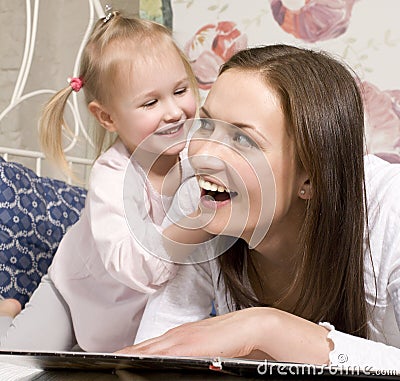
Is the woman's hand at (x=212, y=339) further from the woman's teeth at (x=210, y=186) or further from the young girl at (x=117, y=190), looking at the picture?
the young girl at (x=117, y=190)

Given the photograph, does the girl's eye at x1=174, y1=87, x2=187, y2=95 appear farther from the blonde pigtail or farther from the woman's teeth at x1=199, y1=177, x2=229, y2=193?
the woman's teeth at x1=199, y1=177, x2=229, y2=193

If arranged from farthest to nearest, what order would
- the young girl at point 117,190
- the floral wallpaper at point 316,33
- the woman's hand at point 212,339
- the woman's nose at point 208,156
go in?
the floral wallpaper at point 316,33, the young girl at point 117,190, the woman's nose at point 208,156, the woman's hand at point 212,339

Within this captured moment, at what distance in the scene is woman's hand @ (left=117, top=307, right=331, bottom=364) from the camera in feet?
2.52

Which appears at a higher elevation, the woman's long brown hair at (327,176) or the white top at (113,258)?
the woman's long brown hair at (327,176)

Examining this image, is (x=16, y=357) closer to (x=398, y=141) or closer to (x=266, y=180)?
(x=266, y=180)

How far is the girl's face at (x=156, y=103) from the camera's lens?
148 centimetres

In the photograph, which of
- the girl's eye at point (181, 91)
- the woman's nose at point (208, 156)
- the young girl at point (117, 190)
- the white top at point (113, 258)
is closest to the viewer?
the woman's nose at point (208, 156)

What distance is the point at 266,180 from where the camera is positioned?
3.26ft

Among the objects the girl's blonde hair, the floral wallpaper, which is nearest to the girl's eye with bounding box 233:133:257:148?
the girl's blonde hair

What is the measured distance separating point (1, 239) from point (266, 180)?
96 centimetres

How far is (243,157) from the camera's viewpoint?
38.2 inches

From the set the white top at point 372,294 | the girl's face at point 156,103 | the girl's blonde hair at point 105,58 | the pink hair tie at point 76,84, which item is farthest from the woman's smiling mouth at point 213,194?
the pink hair tie at point 76,84

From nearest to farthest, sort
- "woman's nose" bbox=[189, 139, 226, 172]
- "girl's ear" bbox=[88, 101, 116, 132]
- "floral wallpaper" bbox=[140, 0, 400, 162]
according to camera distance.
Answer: "woman's nose" bbox=[189, 139, 226, 172], "girl's ear" bbox=[88, 101, 116, 132], "floral wallpaper" bbox=[140, 0, 400, 162]

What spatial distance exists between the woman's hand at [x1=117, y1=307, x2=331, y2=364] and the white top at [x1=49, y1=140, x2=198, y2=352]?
0.44 metres
